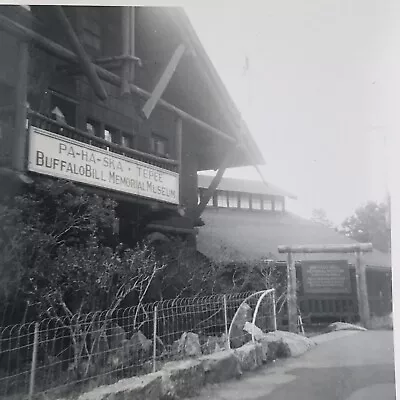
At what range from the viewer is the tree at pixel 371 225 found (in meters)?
3.06

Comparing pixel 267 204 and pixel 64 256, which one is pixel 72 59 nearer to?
pixel 64 256

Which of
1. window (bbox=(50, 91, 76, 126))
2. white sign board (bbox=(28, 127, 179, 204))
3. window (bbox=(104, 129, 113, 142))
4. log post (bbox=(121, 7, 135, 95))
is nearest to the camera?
white sign board (bbox=(28, 127, 179, 204))

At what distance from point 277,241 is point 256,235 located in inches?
7.4

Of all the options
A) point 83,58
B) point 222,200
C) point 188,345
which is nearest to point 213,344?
point 188,345

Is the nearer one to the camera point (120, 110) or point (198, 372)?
point (198, 372)

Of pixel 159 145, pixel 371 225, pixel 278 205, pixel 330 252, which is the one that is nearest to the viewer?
pixel 371 225

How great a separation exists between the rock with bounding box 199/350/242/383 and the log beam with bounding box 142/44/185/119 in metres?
2.28

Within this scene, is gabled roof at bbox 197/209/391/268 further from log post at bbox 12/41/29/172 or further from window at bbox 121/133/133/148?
log post at bbox 12/41/29/172

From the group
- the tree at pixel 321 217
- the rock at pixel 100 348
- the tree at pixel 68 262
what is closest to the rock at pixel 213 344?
the tree at pixel 68 262

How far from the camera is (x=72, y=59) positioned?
418 cm

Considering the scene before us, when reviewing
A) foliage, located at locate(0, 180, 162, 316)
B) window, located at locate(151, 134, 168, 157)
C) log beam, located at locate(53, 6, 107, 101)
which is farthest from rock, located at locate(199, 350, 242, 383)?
window, located at locate(151, 134, 168, 157)

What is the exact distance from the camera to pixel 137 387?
286cm

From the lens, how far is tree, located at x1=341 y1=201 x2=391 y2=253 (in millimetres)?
3059

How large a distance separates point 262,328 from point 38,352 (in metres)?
2.24
